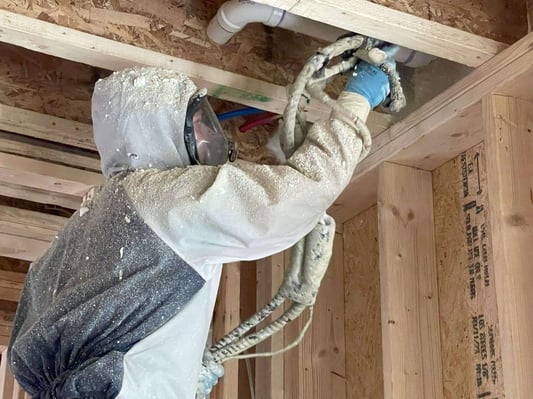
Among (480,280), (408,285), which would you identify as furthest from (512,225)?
(408,285)

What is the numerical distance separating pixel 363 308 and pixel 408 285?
0.49m

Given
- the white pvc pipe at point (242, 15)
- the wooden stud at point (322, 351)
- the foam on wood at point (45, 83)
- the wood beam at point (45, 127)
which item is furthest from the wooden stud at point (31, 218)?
the white pvc pipe at point (242, 15)

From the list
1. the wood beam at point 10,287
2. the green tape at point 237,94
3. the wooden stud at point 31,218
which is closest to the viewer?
the green tape at point 237,94

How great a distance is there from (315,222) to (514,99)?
78 cm

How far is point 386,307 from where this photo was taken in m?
2.76

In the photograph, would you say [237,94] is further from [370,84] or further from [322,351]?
[322,351]

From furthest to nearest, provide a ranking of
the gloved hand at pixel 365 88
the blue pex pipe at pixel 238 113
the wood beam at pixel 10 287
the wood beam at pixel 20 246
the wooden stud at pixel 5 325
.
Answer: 1. the wooden stud at pixel 5 325
2. the wood beam at pixel 10 287
3. the wood beam at pixel 20 246
4. the blue pex pipe at pixel 238 113
5. the gloved hand at pixel 365 88

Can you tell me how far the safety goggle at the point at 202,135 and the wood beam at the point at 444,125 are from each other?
70 cm

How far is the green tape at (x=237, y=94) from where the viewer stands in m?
2.69

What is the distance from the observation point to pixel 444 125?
2682mm

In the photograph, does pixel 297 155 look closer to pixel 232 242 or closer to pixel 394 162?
pixel 232 242

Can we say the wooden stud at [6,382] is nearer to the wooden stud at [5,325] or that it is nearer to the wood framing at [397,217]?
the wooden stud at [5,325]

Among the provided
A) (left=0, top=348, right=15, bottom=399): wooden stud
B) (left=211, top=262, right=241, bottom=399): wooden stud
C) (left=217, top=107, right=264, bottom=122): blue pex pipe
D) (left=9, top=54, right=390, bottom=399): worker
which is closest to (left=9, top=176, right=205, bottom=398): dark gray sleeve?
(left=9, top=54, right=390, bottom=399): worker

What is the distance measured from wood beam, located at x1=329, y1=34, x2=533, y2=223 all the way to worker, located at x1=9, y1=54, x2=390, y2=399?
0.43 metres
